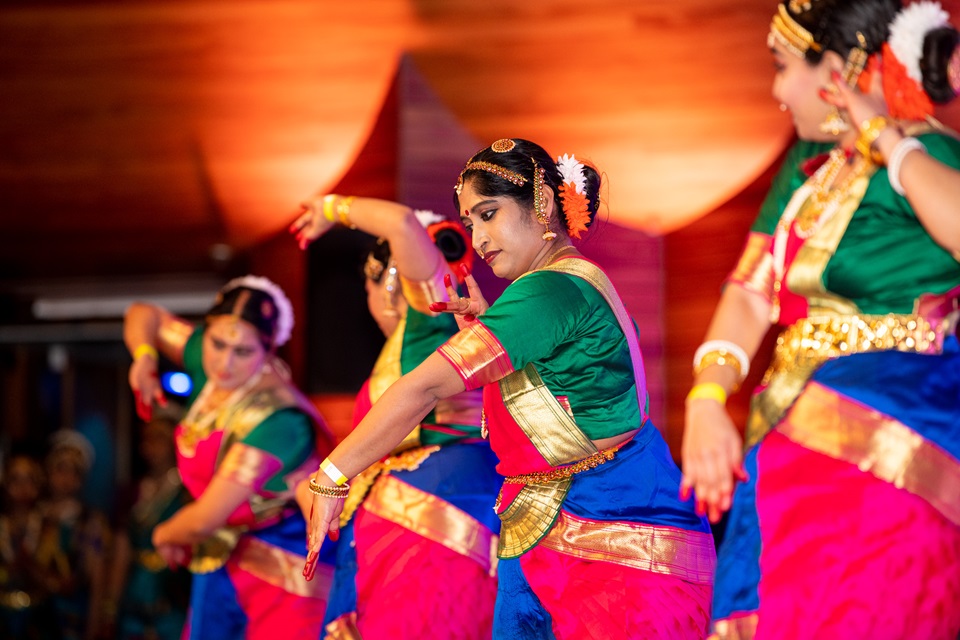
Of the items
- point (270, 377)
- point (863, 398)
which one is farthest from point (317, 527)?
point (270, 377)

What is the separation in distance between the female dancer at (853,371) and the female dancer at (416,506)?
935 millimetres

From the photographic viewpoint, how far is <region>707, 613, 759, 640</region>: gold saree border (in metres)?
1.75

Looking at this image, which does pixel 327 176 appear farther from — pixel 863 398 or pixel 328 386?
pixel 863 398

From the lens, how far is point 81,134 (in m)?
5.77

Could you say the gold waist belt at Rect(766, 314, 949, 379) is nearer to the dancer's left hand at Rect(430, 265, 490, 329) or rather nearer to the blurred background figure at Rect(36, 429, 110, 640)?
the dancer's left hand at Rect(430, 265, 490, 329)

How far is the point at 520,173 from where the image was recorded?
2102 millimetres

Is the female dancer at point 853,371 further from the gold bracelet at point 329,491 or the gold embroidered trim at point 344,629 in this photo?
the gold embroidered trim at point 344,629

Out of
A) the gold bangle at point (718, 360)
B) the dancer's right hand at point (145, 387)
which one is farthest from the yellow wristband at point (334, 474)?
the dancer's right hand at point (145, 387)

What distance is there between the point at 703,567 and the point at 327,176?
3739mm

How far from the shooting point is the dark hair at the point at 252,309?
142 inches

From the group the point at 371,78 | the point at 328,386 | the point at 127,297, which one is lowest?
the point at 127,297

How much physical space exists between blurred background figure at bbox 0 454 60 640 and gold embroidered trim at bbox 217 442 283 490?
3.49 meters

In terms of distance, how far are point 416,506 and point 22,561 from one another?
440 centimetres

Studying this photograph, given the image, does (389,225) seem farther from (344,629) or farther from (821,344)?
(821,344)
